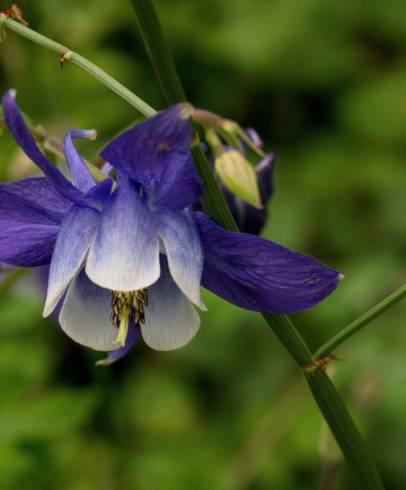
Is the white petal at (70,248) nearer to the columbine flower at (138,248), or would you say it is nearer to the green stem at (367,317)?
the columbine flower at (138,248)

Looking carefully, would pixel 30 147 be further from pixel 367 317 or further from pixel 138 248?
pixel 367 317

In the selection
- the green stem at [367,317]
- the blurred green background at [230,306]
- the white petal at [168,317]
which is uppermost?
the white petal at [168,317]

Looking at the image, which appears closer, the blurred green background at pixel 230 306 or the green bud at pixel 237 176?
the green bud at pixel 237 176

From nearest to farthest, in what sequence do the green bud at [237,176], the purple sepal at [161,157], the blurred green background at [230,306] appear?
1. the purple sepal at [161,157]
2. the green bud at [237,176]
3. the blurred green background at [230,306]

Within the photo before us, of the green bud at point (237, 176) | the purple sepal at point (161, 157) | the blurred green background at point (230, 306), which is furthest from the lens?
the blurred green background at point (230, 306)

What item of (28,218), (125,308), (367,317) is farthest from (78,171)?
(367,317)

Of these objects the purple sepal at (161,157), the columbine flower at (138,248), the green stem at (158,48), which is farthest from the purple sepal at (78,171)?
the green stem at (158,48)

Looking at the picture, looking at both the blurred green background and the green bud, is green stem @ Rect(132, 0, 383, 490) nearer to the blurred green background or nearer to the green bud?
the green bud

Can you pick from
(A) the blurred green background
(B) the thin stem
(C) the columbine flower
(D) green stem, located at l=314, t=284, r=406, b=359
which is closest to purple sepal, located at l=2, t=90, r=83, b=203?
(C) the columbine flower
